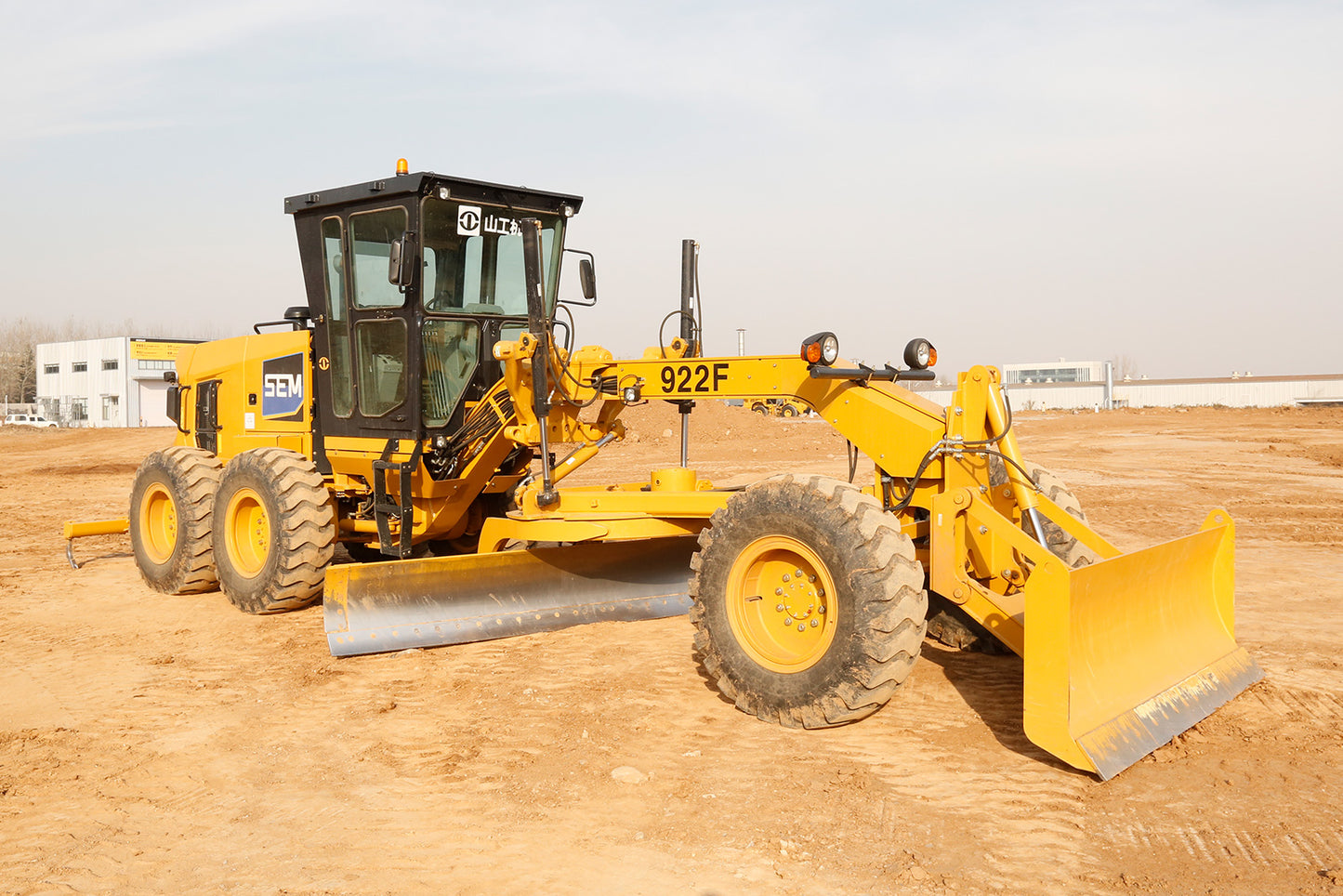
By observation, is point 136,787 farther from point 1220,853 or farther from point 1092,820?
point 1220,853

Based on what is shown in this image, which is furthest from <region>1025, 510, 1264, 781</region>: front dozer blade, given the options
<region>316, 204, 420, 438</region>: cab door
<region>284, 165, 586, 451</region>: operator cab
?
<region>316, 204, 420, 438</region>: cab door

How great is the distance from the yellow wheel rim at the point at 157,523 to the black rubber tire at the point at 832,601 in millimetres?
5847

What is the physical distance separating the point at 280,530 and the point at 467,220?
2592 millimetres

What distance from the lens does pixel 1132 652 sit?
482 centimetres

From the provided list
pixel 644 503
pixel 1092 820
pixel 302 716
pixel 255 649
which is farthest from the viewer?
pixel 255 649

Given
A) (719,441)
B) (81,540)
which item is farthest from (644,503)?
(719,441)

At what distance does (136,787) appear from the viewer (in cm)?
446

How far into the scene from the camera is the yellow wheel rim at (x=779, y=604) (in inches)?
201

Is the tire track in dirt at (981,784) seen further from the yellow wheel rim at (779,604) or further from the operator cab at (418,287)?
the operator cab at (418,287)

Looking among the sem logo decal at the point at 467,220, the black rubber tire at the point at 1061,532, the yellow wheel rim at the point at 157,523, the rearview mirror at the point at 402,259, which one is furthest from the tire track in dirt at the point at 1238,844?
the yellow wheel rim at the point at 157,523

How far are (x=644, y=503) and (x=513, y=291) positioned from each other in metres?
2.33

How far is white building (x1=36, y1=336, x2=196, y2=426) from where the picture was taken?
52.9 metres

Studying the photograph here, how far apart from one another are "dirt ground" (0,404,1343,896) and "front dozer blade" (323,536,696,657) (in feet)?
0.52

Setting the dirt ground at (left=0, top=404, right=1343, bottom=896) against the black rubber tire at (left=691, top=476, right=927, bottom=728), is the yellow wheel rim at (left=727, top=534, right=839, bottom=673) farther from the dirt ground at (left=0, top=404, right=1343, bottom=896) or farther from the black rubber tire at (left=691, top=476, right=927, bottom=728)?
the dirt ground at (left=0, top=404, right=1343, bottom=896)
